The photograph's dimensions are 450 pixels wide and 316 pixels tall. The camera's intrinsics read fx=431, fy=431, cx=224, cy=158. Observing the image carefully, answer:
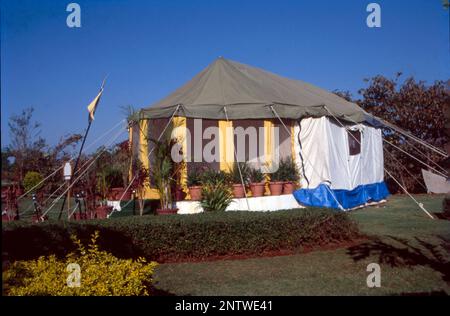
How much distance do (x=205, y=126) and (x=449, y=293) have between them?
8.88m

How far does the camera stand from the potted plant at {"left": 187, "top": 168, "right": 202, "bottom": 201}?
10.8 meters

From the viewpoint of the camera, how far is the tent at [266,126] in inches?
464

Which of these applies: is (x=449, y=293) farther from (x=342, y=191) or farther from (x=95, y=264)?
(x=342, y=191)

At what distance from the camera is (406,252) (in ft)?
24.8

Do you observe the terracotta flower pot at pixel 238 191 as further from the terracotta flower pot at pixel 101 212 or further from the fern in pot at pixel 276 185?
the terracotta flower pot at pixel 101 212

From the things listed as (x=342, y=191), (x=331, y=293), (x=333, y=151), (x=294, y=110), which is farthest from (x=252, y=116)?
(x=331, y=293)

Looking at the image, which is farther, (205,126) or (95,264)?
(205,126)

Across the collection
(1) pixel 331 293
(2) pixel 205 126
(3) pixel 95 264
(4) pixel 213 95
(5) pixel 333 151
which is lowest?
(1) pixel 331 293

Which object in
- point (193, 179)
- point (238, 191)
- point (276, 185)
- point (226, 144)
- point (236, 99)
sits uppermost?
point (236, 99)

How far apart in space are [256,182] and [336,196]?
2.67 m

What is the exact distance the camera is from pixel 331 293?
560 cm

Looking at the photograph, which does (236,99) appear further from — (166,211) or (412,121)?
(412,121)

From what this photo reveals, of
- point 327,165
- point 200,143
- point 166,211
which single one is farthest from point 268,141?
point 166,211

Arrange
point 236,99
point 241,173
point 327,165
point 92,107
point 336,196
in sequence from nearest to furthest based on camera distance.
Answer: point 92,107, point 241,173, point 236,99, point 327,165, point 336,196
